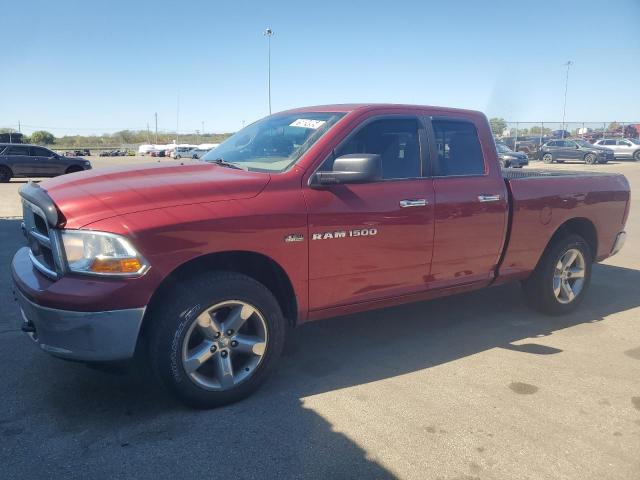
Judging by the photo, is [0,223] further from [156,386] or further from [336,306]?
[336,306]

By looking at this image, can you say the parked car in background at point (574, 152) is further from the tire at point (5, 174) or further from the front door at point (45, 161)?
the tire at point (5, 174)

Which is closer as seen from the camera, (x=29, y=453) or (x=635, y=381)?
(x=29, y=453)

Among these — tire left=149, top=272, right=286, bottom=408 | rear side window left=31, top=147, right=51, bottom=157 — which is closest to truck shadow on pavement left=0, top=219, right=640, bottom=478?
tire left=149, top=272, right=286, bottom=408

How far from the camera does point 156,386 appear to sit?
3617 millimetres

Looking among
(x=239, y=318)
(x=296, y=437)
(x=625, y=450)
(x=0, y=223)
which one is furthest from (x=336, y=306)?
(x=0, y=223)

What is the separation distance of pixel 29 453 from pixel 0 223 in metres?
8.66

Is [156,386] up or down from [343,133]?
down

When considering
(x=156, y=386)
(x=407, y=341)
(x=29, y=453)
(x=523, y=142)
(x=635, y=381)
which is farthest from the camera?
(x=523, y=142)

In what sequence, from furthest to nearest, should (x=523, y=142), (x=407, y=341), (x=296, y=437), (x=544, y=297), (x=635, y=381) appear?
(x=523, y=142), (x=544, y=297), (x=407, y=341), (x=635, y=381), (x=296, y=437)

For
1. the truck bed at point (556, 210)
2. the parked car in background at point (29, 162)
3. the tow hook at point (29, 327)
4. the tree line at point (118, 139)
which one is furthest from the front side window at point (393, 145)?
the tree line at point (118, 139)

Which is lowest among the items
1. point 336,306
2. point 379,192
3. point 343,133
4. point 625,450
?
point 625,450

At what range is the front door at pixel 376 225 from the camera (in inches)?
141

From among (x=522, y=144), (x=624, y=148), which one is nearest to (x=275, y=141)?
(x=624, y=148)

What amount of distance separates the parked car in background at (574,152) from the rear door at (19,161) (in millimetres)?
30775
